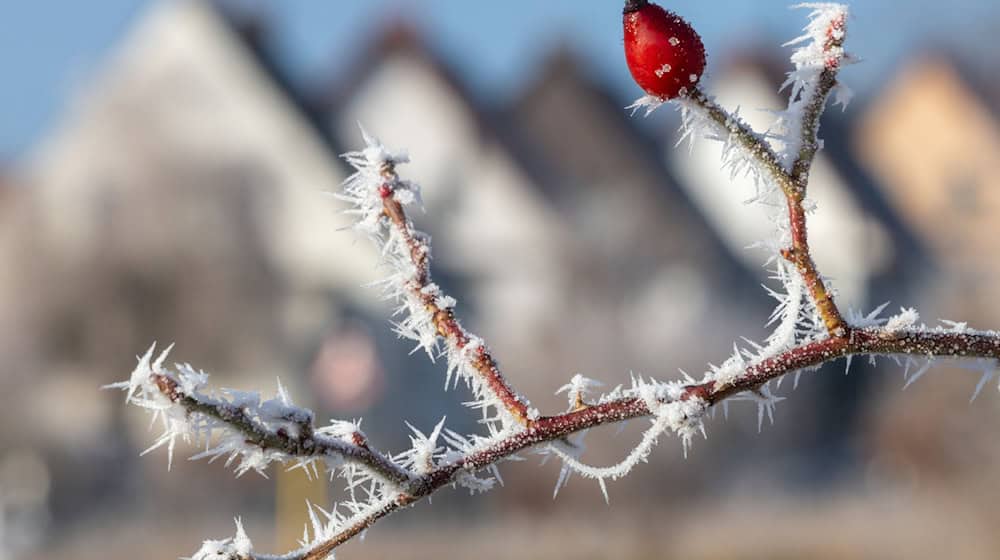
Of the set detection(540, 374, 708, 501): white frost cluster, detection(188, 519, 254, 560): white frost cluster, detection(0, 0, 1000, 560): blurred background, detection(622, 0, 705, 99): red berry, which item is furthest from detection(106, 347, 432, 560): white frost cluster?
detection(0, 0, 1000, 560): blurred background

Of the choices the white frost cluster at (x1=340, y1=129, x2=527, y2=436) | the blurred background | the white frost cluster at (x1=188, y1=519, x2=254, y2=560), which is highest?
the blurred background

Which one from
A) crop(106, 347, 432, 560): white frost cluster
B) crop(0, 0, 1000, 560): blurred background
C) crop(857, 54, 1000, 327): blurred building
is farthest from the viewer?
crop(857, 54, 1000, 327): blurred building

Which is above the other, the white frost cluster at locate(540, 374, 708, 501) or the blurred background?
the blurred background

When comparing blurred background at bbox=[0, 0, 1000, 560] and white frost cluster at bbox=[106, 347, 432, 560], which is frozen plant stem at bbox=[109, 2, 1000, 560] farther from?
blurred background at bbox=[0, 0, 1000, 560]

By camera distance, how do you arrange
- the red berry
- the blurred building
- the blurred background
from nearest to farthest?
the red berry
the blurred background
the blurred building

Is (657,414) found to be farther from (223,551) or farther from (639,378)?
(223,551)

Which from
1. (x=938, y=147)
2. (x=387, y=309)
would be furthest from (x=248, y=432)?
(x=938, y=147)

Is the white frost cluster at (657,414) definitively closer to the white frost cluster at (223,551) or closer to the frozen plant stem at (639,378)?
the frozen plant stem at (639,378)

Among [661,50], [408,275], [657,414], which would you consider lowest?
[657,414]
